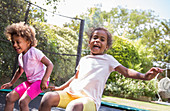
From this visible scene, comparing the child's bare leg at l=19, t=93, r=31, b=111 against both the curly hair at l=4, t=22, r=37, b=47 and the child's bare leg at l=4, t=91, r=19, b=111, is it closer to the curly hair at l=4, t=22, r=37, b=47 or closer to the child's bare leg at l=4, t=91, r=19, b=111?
the child's bare leg at l=4, t=91, r=19, b=111

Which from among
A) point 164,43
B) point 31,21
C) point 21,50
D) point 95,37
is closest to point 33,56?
point 21,50

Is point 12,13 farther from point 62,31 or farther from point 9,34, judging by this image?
point 9,34

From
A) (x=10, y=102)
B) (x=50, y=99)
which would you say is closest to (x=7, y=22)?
(x=10, y=102)

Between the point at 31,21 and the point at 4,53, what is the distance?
3.19 feet

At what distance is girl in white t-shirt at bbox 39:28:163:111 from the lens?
107 cm


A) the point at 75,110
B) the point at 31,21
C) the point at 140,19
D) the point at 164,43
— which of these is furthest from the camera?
the point at 140,19

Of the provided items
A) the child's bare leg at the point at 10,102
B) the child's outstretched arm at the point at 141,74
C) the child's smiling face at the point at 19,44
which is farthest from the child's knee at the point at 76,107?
the child's smiling face at the point at 19,44

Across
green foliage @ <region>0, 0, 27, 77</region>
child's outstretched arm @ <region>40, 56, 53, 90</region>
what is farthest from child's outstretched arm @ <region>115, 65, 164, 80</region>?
green foliage @ <region>0, 0, 27, 77</region>

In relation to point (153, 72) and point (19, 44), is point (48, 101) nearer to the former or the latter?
point (153, 72)

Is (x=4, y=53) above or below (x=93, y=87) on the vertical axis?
below

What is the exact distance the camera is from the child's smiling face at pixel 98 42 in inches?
50.0

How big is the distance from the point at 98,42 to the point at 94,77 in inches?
9.4

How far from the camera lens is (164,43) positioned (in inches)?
551

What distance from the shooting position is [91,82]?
3.79 ft
